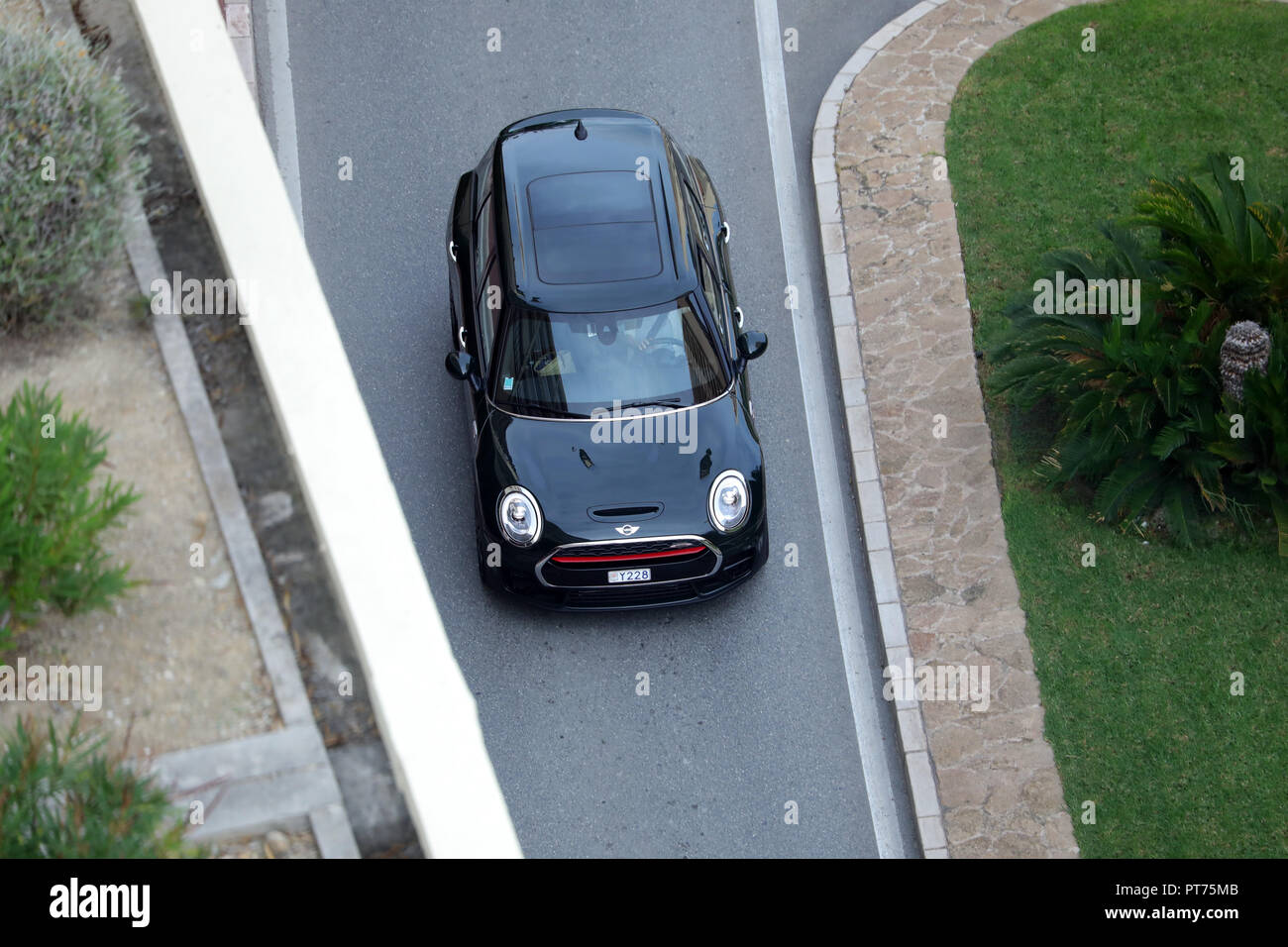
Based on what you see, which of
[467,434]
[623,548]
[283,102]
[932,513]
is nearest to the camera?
[623,548]

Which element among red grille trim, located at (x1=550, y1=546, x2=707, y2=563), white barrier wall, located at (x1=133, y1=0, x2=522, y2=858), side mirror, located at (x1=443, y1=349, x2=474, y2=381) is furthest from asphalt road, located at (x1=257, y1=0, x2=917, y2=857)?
white barrier wall, located at (x1=133, y1=0, x2=522, y2=858)

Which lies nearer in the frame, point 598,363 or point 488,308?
point 598,363

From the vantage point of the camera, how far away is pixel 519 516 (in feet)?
27.1

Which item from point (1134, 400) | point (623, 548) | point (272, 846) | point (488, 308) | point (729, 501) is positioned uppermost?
point (488, 308)

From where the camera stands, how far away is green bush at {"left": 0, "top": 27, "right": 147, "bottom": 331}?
5449 mm

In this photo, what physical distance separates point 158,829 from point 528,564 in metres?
4.39

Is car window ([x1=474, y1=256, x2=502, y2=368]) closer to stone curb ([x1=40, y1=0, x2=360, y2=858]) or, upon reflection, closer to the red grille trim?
the red grille trim

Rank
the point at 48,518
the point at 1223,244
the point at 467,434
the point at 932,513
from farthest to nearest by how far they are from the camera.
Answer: the point at 467,434
the point at 932,513
the point at 1223,244
the point at 48,518

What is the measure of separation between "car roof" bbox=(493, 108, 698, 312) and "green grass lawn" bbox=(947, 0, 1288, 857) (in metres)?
3.14

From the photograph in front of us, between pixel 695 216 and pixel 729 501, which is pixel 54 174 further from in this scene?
pixel 695 216

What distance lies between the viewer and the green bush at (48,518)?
14.5ft

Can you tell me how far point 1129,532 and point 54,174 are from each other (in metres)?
7.80

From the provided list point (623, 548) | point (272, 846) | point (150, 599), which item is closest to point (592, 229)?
point (623, 548)

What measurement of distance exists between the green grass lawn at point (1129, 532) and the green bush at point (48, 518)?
21.5ft
